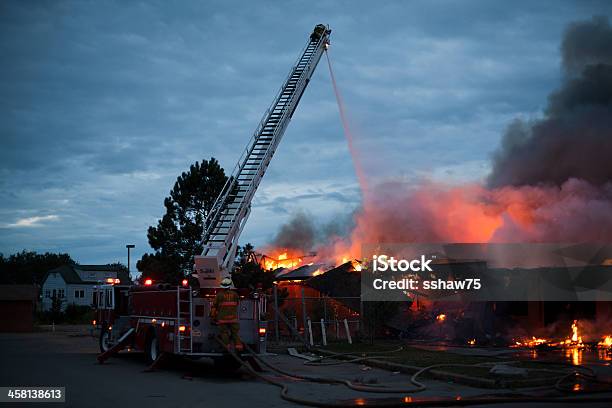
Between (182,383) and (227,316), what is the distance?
180cm

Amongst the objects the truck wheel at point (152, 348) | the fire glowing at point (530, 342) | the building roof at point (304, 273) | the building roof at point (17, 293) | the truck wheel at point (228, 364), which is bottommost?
the fire glowing at point (530, 342)

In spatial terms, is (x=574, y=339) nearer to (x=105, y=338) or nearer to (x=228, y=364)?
(x=228, y=364)

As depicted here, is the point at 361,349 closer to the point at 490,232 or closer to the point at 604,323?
the point at 604,323

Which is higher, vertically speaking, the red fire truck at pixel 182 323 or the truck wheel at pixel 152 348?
the red fire truck at pixel 182 323

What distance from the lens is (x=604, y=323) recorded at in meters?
22.4

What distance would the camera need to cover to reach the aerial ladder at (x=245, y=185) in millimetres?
18361

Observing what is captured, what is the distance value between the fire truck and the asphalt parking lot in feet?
2.21

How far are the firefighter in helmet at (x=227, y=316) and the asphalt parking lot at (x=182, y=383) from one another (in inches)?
33.1

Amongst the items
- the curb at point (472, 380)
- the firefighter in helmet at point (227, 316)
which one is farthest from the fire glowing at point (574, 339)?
the firefighter in helmet at point (227, 316)

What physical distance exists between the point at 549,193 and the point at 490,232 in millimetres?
3381

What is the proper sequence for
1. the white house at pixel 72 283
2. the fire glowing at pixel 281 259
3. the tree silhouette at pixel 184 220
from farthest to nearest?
the white house at pixel 72 283, the fire glowing at pixel 281 259, the tree silhouette at pixel 184 220

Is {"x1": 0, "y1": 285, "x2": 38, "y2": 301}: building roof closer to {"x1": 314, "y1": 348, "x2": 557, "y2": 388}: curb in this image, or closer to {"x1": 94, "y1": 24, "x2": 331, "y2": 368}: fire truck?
{"x1": 94, "y1": 24, "x2": 331, "y2": 368}: fire truck

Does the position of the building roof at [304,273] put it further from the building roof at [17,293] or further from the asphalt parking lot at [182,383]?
the building roof at [17,293]

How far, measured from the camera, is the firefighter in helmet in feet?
47.4
